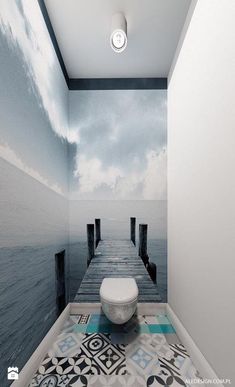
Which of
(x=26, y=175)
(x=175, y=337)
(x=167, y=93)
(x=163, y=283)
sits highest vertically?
(x=167, y=93)

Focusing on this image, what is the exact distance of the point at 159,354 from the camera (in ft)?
5.24

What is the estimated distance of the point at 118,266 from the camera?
2.43m

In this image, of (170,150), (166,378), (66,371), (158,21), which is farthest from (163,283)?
(158,21)

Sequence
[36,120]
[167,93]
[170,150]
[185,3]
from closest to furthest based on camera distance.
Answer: [36,120] → [185,3] → [170,150] → [167,93]

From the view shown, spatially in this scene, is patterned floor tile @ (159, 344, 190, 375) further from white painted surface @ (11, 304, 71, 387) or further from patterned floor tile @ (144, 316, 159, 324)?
white painted surface @ (11, 304, 71, 387)

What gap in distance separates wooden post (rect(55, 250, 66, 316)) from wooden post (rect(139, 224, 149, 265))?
971 mm

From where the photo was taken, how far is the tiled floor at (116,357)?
137cm

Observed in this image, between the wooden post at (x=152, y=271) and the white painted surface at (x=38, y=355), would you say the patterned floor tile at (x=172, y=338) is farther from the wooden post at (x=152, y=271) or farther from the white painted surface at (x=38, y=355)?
the white painted surface at (x=38, y=355)

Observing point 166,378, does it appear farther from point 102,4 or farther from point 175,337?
point 102,4

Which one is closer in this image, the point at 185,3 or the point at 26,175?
the point at 26,175

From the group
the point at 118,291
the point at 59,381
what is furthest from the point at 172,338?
the point at 59,381

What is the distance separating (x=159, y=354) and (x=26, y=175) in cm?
176

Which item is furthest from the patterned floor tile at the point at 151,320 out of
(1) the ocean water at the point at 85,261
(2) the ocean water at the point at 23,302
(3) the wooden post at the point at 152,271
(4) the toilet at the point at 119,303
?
(2) the ocean water at the point at 23,302

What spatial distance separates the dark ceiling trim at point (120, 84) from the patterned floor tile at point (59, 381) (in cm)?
286
